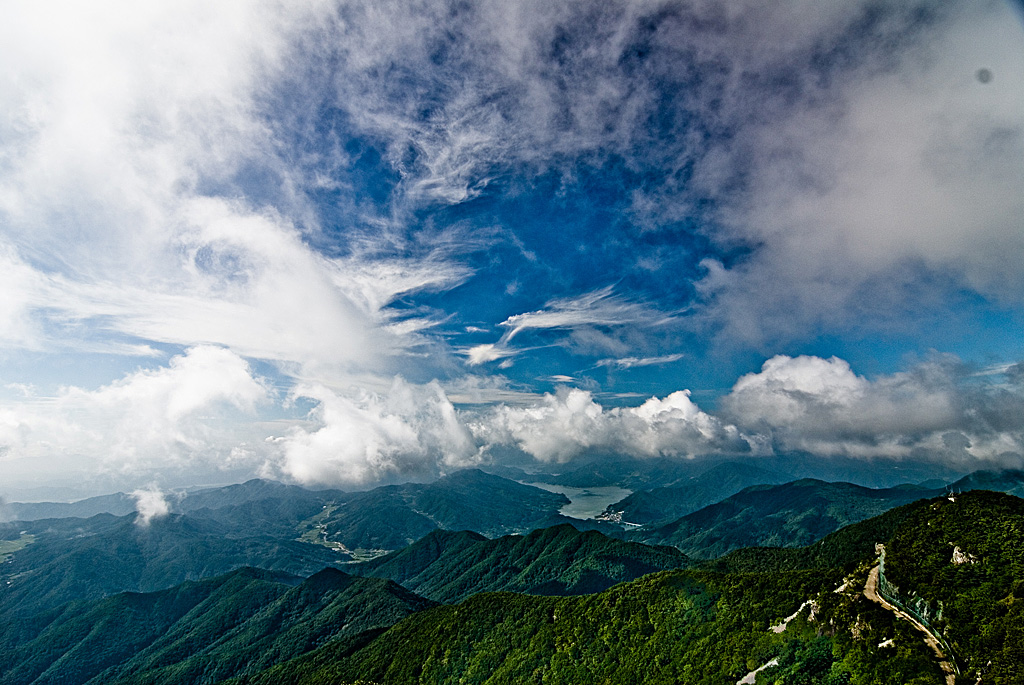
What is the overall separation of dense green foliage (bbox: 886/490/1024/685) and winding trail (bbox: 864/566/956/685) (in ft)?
6.49

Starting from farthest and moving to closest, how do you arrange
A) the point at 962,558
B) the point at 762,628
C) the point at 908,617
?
the point at 762,628
the point at 962,558
the point at 908,617

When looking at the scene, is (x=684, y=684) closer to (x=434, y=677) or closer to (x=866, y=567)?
Result: (x=866, y=567)

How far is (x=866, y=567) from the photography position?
99625mm

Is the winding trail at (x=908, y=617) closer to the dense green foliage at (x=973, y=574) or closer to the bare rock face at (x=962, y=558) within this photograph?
the dense green foliage at (x=973, y=574)

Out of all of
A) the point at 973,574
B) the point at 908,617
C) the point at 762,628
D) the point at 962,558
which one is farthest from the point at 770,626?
the point at 973,574

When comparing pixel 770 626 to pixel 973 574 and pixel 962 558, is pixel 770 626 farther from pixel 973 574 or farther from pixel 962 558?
pixel 973 574

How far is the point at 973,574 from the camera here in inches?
3044

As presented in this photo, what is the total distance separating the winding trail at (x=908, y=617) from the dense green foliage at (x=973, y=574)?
1.98m

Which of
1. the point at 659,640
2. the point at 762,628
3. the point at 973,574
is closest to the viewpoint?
the point at 973,574

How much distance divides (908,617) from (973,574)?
14506 millimetres

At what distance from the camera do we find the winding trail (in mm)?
61562

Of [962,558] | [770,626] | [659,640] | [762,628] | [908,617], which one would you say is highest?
[962,558]

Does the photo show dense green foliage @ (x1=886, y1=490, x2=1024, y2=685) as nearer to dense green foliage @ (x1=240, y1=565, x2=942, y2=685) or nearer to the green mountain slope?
the green mountain slope

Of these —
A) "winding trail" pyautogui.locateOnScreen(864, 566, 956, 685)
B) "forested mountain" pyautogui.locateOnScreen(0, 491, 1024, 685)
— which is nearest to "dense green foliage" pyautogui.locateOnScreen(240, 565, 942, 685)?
"forested mountain" pyautogui.locateOnScreen(0, 491, 1024, 685)
